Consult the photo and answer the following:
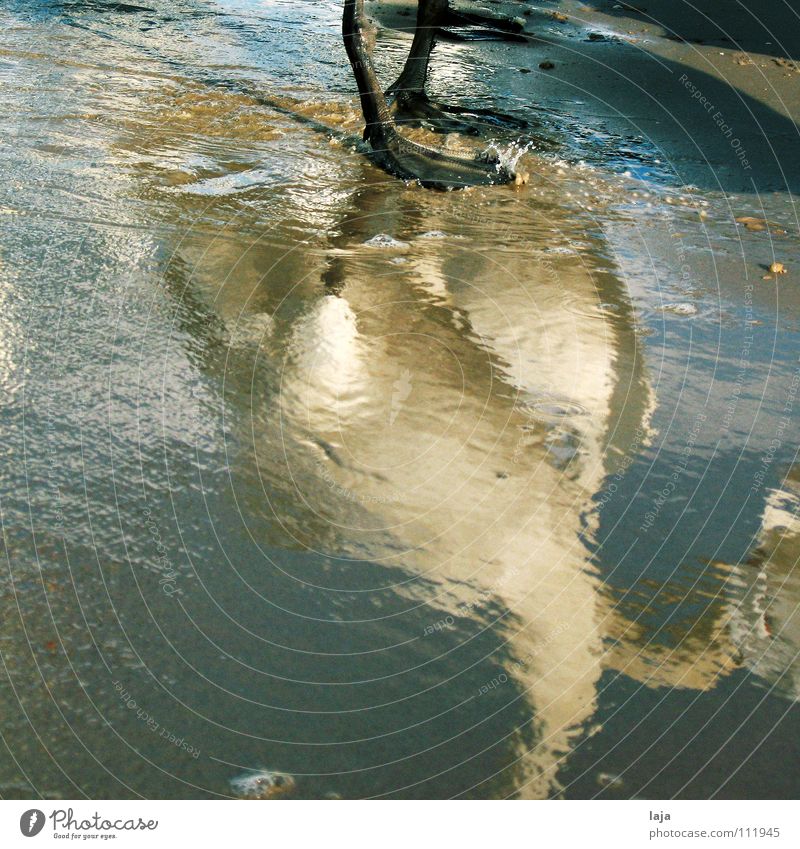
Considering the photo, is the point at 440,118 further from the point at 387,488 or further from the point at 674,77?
the point at 387,488

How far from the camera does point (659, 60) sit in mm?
8219

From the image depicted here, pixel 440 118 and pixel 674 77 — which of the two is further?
pixel 674 77

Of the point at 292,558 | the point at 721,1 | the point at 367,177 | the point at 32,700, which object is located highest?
the point at 721,1

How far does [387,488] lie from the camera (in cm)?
318

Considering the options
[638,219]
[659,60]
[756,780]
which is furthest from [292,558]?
[659,60]

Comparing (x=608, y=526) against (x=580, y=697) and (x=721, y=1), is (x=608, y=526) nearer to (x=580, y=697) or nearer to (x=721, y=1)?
(x=580, y=697)

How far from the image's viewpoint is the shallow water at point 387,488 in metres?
2.32

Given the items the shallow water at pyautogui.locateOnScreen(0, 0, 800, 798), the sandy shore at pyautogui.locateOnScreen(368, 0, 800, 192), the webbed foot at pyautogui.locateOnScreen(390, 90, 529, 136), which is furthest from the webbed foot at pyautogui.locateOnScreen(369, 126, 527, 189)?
the sandy shore at pyautogui.locateOnScreen(368, 0, 800, 192)

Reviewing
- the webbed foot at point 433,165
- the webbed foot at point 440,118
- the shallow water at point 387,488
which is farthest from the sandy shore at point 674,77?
the webbed foot at point 433,165

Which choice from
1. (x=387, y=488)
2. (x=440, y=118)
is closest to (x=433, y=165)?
(x=440, y=118)

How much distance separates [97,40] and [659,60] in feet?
15.9

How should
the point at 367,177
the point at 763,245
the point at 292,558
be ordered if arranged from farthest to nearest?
the point at 367,177 < the point at 763,245 < the point at 292,558

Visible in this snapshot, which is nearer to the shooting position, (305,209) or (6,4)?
(305,209)

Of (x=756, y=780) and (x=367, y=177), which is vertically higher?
(x=367, y=177)
